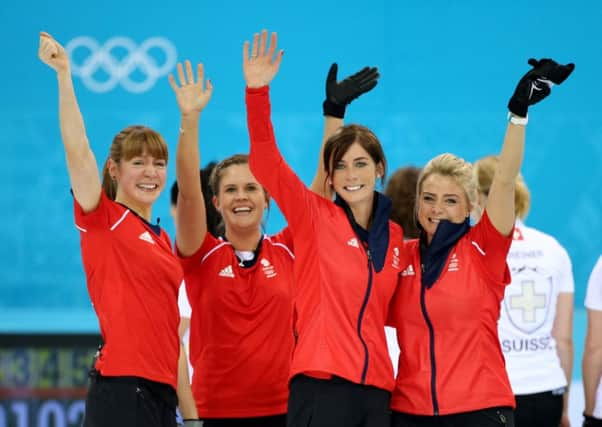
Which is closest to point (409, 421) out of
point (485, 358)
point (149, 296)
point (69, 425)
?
point (485, 358)

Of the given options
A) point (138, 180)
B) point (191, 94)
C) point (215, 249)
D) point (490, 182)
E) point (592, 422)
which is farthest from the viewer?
point (490, 182)

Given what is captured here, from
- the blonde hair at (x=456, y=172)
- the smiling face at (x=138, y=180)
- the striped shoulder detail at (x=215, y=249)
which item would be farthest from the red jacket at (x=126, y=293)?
the blonde hair at (x=456, y=172)

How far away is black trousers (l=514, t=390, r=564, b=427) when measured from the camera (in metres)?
6.17

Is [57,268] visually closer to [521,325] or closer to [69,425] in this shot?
[69,425]

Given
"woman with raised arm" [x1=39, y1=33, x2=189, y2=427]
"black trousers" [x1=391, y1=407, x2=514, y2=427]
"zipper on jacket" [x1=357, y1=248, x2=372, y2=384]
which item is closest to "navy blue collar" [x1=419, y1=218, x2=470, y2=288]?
"zipper on jacket" [x1=357, y1=248, x2=372, y2=384]

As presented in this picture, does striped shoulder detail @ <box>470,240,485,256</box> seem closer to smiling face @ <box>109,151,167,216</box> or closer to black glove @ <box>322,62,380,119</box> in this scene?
black glove @ <box>322,62,380,119</box>

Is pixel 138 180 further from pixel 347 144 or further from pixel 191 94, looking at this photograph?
pixel 347 144

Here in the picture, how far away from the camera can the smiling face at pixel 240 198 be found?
5.38 m

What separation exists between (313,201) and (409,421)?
105 cm

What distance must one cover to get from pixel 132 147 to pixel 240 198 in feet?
2.00

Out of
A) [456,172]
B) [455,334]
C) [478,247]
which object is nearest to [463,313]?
[455,334]

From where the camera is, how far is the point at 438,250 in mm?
4941

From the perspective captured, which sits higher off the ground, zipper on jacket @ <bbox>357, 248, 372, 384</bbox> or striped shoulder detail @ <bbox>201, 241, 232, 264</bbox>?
striped shoulder detail @ <bbox>201, 241, 232, 264</bbox>

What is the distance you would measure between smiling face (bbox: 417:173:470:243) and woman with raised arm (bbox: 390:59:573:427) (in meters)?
0.10
